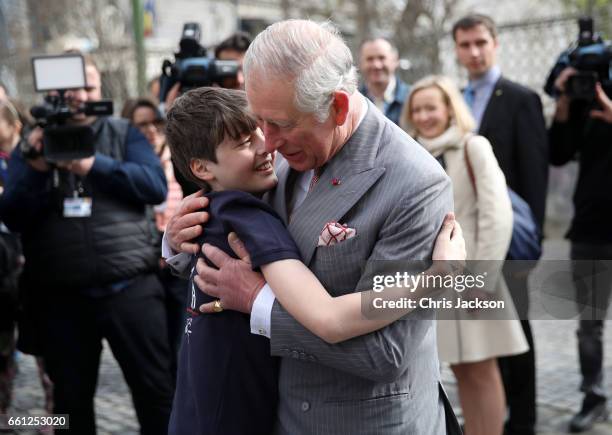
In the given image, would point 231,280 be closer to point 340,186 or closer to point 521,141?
point 340,186

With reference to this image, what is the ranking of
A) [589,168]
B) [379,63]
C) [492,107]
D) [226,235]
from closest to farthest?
[226,235] < [492,107] < [589,168] < [379,63]

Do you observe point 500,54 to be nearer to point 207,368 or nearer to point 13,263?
point 13,263

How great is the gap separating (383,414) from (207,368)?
0.44 metres

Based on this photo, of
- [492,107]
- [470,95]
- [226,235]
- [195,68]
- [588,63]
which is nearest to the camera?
[226,235]

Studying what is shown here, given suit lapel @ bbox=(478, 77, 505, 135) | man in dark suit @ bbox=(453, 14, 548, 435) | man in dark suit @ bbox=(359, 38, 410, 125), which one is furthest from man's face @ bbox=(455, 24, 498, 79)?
man in dark suit @ bbox=(359, 38, 410, 125)

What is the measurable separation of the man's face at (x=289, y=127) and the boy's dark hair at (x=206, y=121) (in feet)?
0.32

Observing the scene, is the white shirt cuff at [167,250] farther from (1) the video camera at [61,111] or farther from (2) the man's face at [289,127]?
(1) the video camera at [61,111]

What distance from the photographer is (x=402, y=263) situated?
180 cm

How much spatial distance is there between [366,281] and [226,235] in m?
0.39

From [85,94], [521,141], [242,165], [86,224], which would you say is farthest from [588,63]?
[242,165]

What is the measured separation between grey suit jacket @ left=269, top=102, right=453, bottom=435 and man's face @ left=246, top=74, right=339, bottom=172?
65 millimetres

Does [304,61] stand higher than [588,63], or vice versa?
[304,61]

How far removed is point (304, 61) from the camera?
1.76 meters

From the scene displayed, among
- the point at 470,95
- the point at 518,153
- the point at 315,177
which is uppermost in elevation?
the point at 315,177
